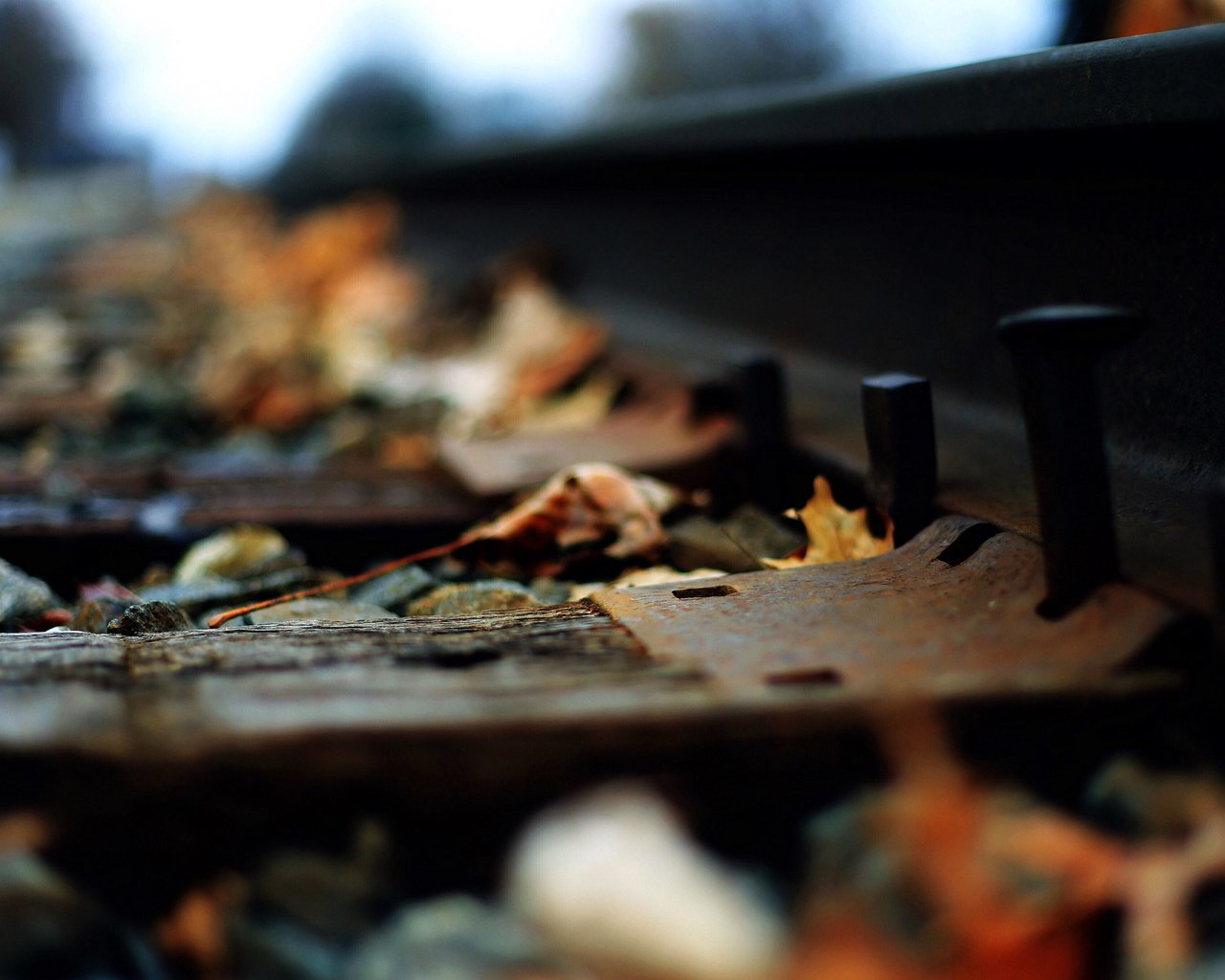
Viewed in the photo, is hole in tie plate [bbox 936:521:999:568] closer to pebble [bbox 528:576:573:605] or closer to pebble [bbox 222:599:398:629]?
pebble [bbox 528:576:573:605]

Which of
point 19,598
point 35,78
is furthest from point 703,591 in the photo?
point 35,78

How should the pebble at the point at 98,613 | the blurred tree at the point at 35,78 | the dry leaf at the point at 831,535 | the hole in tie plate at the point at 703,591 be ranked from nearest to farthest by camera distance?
the hole in tie plate at the point at 703,591
the pebble at the point at 98,613
the dry leaf at the point at 831,535
the blurred tree at the point at 35,78

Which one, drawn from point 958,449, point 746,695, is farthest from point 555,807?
point 958,449

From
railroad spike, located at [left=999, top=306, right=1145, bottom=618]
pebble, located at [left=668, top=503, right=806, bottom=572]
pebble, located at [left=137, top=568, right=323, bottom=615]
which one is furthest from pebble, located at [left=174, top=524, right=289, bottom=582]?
railroad spike, located at [left=999, top=306, right=1145, bottom=618]

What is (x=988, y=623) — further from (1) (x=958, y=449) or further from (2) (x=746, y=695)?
(1) (x=958, y=449)

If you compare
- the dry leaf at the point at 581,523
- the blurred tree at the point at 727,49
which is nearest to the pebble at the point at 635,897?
the dry leaf at the point at 581,523

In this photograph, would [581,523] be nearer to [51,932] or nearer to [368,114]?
[51,932]

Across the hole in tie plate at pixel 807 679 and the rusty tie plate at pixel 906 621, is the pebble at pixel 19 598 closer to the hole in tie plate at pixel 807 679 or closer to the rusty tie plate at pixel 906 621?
the rusty tie plate at pixel 906 621
